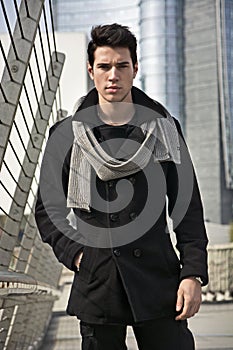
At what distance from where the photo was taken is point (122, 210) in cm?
207

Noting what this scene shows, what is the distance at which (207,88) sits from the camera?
39156mm

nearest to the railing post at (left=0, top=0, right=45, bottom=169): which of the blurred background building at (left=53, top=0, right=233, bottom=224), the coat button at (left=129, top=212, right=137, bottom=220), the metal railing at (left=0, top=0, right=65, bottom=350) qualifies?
the metal railing at (left=0, top=0, right=65, bottom=350)

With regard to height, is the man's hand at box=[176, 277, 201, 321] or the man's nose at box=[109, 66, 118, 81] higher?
the man's nose at box=[109, 66, 118, 81]

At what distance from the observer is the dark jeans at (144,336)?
6.61ft

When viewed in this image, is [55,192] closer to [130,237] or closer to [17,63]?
[130,237]


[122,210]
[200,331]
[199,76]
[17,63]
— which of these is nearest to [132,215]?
[122,210]

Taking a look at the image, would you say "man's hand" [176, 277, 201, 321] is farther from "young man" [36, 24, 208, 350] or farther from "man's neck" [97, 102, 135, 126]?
"man's neck" [97, 102, 135, 126]

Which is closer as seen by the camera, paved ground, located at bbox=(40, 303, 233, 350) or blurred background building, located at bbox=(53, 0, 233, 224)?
paved ground, located at bbox=(40, 303, 233, 350)

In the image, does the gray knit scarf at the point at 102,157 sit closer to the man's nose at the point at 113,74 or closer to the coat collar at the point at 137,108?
the coat collar at the point at 137,108

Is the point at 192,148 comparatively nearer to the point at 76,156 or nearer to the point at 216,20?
the point at 216,20

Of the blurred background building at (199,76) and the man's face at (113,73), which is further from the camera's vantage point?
the blurred background building at (199,76)

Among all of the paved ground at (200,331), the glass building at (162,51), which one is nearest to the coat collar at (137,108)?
the paved ground at (200,331)

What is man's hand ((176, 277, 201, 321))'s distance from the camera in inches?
78.8

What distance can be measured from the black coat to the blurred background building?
35.7 metres
